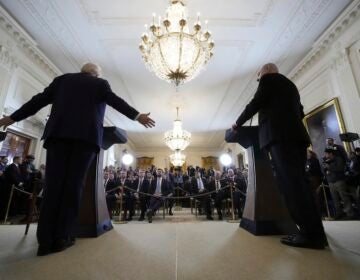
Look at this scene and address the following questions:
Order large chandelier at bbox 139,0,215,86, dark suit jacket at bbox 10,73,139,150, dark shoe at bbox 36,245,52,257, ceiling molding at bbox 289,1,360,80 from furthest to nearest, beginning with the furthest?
1. ceiling molding at bbox 289,1,360,80
2. large chandelier at bbox 139,0,215,86
3. dark suit jacket at bbox 10,73,139,150
4. dark shoe at bbox 36,245,52,257

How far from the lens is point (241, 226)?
6.15ft

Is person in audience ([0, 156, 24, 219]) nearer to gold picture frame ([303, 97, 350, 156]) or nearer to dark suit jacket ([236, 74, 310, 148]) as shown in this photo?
dark suit jacket ([236, 74, 310, 148])

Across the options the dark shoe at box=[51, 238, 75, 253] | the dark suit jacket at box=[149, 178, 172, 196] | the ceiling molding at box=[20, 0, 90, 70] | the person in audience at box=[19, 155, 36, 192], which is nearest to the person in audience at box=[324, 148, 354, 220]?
the dark suit jacket at box=[149, 178, 172, 196]

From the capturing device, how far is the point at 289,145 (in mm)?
1409

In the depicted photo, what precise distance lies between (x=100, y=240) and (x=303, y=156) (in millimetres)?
1673

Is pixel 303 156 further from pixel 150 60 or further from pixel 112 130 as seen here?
pixel 150 60

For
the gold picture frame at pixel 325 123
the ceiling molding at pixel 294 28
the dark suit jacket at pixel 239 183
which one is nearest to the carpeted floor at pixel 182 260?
the dark suit jacket at pixel 239 183

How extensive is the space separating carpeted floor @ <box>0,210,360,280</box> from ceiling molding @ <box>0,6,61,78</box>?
4.76 meters

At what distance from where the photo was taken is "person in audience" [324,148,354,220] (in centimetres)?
363

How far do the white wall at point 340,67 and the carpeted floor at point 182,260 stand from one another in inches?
152

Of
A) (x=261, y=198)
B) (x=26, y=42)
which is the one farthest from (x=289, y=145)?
(x=26, y=42)

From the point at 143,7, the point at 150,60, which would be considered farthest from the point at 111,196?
the point at 143,7

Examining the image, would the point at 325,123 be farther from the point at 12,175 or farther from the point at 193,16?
the point at 12,175

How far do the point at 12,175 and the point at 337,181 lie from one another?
676 cm
